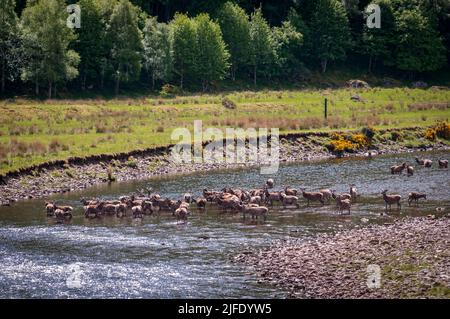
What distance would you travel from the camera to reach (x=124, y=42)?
104688 mm

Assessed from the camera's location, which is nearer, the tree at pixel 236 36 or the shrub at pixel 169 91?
the shrub at pixel 169 91

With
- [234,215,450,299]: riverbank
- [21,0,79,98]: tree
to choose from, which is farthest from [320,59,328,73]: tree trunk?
[234,215,450,299]: riverbank

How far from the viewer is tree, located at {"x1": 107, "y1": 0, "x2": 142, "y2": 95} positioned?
104 metres

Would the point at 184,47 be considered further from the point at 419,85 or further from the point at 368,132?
the point at 368,132

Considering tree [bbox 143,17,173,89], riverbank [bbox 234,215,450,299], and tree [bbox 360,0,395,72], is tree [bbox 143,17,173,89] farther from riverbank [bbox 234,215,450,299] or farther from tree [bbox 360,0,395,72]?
riverbank [bbox 234,215,450,299]

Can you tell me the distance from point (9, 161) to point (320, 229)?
25.1 meters

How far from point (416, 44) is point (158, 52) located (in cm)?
4833

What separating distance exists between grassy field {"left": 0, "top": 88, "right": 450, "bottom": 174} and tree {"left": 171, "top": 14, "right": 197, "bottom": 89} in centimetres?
960

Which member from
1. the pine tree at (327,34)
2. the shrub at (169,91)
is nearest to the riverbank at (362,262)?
the shrub at (169,91)

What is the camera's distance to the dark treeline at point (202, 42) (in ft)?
317

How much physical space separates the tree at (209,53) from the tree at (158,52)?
4.76 metres

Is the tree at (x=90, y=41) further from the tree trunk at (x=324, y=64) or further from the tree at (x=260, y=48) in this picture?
the tree trunk at (x=324, y=64)

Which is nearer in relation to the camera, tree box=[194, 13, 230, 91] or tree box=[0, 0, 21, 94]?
tree box=[0, 0, 21, 94]

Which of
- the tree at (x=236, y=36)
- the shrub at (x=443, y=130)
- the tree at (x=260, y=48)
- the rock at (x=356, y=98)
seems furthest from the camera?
the tree at (x=236, y=36)
